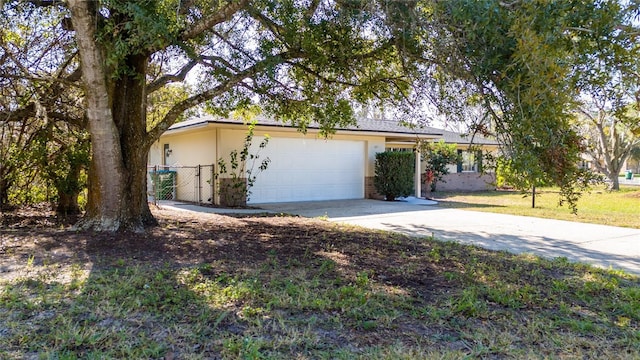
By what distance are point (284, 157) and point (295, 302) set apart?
37.1 ft

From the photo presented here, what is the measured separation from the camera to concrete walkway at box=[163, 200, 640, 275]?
772 cm

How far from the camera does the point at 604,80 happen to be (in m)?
4.38

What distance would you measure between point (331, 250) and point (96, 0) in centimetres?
478

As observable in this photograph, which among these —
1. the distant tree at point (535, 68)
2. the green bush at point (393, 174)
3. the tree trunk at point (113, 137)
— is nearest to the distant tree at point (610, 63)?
the distant tree at point (535, 68)

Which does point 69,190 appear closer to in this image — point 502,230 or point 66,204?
point 66,204

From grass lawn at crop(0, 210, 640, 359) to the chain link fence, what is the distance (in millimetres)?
7770

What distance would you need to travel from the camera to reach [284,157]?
611 inches

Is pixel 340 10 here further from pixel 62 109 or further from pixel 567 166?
pixel 62 109

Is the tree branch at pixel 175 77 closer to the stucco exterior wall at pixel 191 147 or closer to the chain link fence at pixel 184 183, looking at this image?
the stucco exterior wall at pixel 191 147

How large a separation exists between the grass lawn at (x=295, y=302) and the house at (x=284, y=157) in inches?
301

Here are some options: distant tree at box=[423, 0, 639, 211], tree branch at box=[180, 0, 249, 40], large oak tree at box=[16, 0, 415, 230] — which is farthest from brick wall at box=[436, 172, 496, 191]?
distant tree at box=[423, 0, 639, 211]

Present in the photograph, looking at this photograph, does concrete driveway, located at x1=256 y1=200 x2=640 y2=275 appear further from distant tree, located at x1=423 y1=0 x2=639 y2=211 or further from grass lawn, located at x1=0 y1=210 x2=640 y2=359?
distant tree, located at x1=423 y1=0 x2=639 y2=211

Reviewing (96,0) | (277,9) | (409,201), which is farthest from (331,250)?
(409,201)

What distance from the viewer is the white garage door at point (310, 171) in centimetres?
1527
